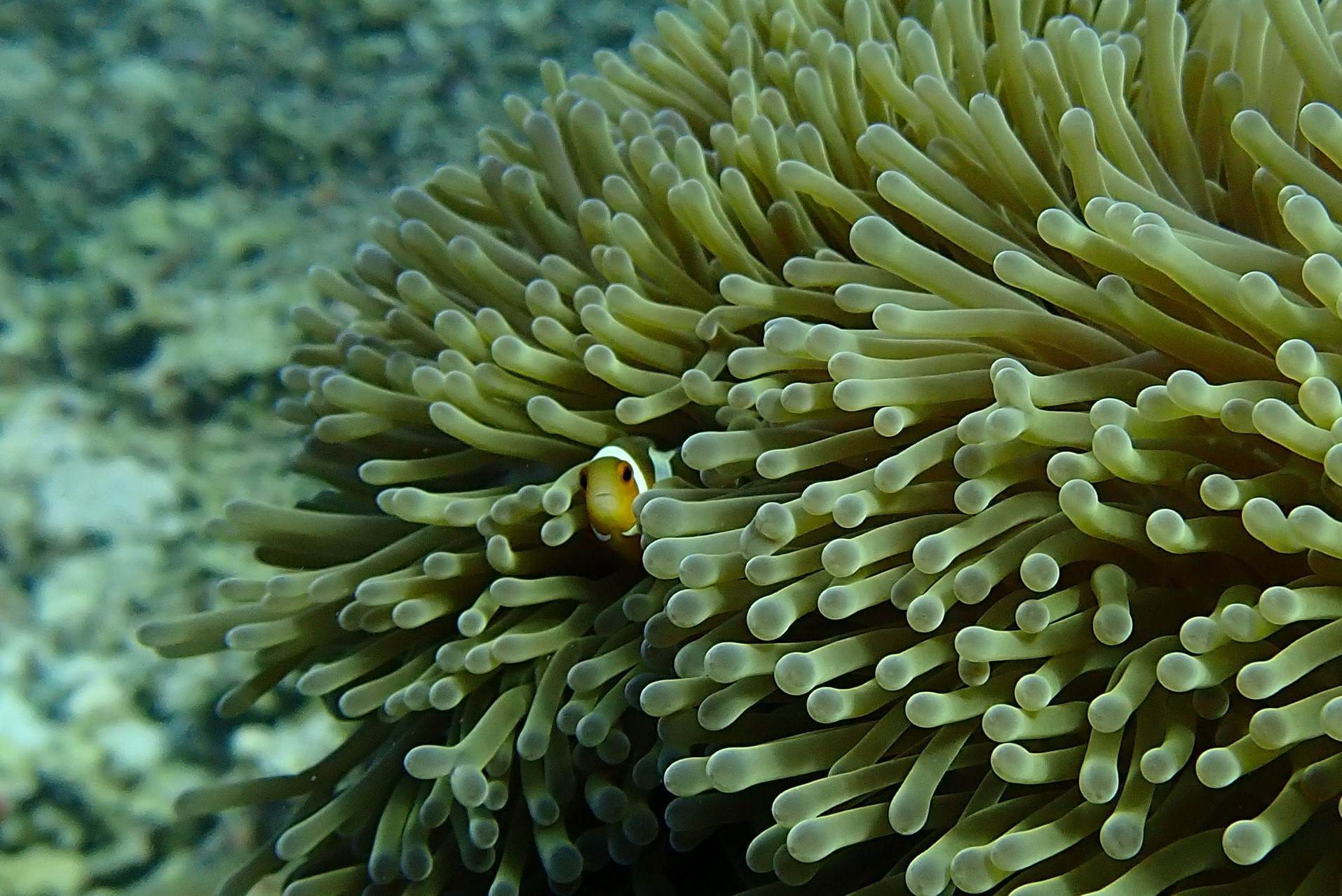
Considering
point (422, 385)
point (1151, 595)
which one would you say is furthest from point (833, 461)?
point (422, 385)

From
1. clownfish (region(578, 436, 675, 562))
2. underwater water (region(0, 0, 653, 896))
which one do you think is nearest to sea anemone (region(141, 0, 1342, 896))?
clownfish (region(578, 436, 675, 562))

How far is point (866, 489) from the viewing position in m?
1.07

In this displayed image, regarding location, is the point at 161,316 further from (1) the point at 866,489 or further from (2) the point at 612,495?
(1) the point at 866,489

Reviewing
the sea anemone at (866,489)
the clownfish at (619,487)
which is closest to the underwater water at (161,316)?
the sea anemone at (866,489)

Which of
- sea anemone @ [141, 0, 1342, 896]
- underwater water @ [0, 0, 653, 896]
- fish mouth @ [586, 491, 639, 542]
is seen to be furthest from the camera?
underwater water @ [0, 0, 653, 896]

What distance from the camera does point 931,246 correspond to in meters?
1.40

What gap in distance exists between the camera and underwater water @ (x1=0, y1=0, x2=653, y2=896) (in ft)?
6.51

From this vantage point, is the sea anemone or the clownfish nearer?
the sea anemone

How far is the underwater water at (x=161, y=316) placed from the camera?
198 centimetres

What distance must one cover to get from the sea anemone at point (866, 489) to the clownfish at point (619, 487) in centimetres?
5

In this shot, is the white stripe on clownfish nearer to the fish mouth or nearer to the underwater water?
the fish mouth

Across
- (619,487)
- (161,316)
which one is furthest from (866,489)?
(161,316)

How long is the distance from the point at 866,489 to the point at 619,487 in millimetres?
342

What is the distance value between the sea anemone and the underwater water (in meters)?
Result: 0.48
